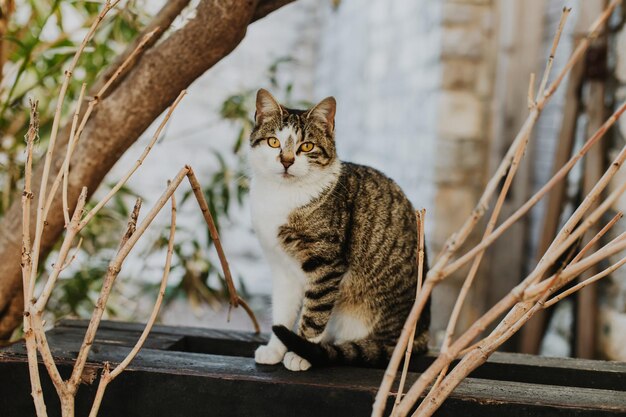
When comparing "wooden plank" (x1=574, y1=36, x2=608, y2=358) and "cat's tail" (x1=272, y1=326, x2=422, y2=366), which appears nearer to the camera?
"cat's tail" (x1=272, y1=326, x2=422, y2=366)

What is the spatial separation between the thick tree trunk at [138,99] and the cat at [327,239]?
17 centimetres

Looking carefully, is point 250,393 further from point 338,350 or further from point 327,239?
point 327,239

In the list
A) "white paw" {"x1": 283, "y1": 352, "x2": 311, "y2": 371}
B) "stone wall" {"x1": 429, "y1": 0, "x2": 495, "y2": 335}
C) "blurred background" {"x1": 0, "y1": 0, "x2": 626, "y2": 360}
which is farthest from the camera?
"stone wall" {"x1": 429, "y1": 0, "x2": 495, "y2": 335}

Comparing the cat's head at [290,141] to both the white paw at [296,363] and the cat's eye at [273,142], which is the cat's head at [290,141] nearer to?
the cat's eye at [273,142]

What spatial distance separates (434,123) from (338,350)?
5.83 ft

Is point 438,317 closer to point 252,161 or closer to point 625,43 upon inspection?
point 625,43

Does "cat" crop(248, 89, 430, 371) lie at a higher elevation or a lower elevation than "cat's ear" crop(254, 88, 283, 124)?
lower

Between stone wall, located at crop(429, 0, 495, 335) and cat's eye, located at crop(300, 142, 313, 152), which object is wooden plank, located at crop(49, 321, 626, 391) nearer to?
cat's eye, located at crop(300, 142, 313, 152)

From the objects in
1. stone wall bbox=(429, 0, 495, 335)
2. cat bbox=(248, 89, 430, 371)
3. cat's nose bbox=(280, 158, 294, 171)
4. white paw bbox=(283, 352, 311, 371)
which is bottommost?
white paw bbox=(283, 352, 311, 371)

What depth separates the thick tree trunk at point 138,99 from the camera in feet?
3.76

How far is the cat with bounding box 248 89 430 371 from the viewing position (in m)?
1.17

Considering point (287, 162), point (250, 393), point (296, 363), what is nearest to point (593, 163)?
point (287, 162)

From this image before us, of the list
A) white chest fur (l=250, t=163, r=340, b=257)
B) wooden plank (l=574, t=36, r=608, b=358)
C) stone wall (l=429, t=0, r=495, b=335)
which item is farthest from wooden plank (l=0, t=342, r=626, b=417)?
stone wall (l=429, t=0, r=495, b=335)

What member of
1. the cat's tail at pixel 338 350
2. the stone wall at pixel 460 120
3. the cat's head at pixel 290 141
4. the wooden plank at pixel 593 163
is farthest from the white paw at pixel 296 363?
the stone wall at pixel 460 120
